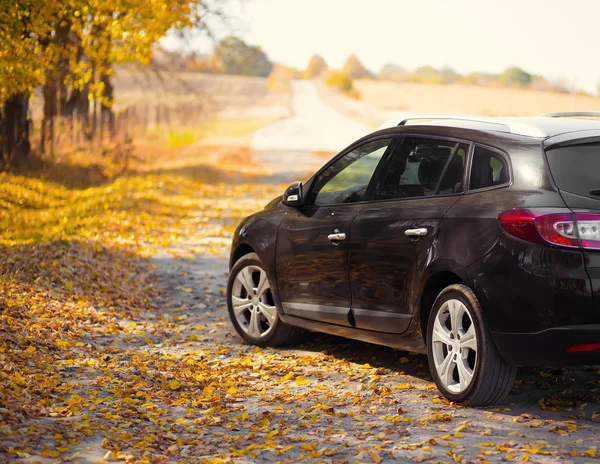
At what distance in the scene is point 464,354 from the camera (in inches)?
245

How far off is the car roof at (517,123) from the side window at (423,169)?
6.8 inches

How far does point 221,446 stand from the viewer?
5777mm

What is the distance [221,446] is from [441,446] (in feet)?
4.23

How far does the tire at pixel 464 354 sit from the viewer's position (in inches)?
236

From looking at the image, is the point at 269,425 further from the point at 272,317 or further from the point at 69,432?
the point at 272,317

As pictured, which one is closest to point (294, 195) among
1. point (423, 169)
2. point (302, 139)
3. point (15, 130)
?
point (423, 169)

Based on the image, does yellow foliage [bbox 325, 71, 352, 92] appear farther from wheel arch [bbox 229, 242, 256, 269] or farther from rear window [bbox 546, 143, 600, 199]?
rear window [bbox 546, 143, 600, 199]

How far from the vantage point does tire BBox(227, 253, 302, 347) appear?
8.52 meters

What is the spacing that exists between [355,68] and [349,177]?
151 m

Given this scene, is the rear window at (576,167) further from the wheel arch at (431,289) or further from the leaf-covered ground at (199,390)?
the leaf-covered ground at (199,390)

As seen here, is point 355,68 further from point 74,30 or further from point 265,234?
point 265,234

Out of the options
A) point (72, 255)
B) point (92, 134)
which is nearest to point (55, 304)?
point (72, 255)

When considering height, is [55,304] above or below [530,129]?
below

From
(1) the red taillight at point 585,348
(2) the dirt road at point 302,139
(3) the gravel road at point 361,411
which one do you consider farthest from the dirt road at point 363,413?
(2) the dirt road at point 302,139
